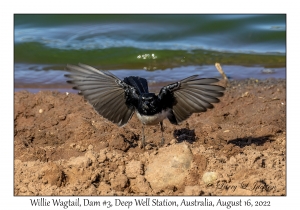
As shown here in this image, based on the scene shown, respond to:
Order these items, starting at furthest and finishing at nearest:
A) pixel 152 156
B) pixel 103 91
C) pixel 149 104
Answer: pixel 103 91, pixel 149 104, pixel 152 156

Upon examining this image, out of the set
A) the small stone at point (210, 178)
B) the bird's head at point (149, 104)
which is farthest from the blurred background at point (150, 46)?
the small stone at point (210, 178)

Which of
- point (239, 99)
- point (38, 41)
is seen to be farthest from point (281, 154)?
point (38, 41)

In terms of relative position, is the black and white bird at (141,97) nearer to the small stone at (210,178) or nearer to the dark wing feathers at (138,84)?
the dark wing feathers at (138,84)

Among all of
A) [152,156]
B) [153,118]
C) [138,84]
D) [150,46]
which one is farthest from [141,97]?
[150,46]

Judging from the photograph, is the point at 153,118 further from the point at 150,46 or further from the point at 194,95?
the point at 150,46

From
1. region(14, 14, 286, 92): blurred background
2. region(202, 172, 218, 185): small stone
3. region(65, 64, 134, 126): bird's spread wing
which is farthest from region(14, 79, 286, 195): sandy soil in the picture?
region(14, 14, 286, 92): blurred background

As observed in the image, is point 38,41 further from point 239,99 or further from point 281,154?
point 281,154

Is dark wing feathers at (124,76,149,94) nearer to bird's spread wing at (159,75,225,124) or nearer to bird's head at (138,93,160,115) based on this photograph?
bird's head at (138,93,160,115)
